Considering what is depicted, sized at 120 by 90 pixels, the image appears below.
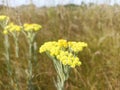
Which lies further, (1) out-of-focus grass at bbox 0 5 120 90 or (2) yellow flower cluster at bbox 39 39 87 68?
(1) out-of-focus grass at bbox 0 5 120 90

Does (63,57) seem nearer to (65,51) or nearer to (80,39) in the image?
(65,51)

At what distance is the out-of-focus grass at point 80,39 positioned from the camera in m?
2.63

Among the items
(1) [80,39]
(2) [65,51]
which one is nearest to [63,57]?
(2) [65,51]

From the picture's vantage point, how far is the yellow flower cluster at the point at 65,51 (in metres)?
1.45

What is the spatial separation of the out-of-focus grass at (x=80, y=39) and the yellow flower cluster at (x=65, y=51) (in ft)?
1.96

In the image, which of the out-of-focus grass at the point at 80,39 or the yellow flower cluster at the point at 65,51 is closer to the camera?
the yellow flower cluster at the point at 65,51

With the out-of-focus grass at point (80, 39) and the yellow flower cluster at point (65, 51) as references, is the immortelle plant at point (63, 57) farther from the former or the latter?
the out-of-focus grass at point (80, 39)

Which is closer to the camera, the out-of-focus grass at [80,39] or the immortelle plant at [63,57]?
the immortelle plant at [63,57]

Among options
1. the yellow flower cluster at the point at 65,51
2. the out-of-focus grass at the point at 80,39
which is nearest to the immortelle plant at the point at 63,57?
the yellow flower cluster at the point at 65,51

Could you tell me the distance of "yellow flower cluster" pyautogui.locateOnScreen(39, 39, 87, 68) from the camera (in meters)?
1.45

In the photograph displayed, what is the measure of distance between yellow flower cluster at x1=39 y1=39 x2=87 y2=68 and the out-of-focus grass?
0.60 m

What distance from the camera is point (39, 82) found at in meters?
2.64

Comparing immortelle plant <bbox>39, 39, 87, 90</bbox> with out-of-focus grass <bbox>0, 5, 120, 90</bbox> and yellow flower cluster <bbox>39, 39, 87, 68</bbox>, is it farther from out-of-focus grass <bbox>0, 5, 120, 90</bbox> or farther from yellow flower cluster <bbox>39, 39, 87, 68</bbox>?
out-of-focus grass <bbox>0, 5, 120, 90</bbox>

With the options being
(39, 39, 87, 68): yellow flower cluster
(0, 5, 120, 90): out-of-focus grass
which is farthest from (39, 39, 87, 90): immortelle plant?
(0, 5, 120, 90): out-of-focus grass
